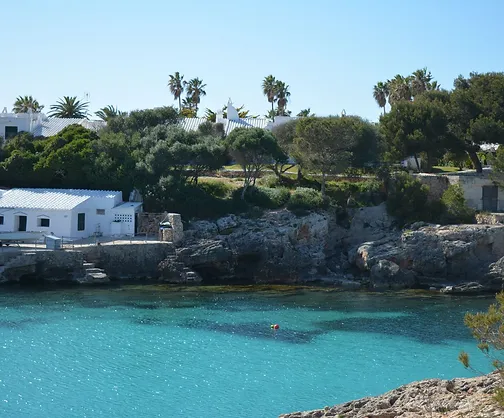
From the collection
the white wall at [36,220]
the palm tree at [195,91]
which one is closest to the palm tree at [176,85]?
the palm tree at [195,91]

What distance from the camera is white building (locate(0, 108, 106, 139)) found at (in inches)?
2694

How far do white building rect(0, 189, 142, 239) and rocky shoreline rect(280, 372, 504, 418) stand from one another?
103 ft

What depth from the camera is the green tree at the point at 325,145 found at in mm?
55531

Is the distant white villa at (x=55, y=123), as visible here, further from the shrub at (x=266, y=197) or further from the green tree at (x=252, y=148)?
the shrub at (x=266, y=197)

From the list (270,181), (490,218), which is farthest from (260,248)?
(490,218)

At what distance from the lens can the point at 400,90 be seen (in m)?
78.9

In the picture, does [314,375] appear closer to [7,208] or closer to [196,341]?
[196,341]

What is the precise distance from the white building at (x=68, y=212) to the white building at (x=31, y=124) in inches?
663

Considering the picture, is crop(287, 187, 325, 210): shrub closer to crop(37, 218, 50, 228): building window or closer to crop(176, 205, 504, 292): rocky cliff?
crop(176, 205, 504, 292): rocky cliff

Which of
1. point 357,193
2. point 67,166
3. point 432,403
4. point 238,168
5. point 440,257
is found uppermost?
point 238,168

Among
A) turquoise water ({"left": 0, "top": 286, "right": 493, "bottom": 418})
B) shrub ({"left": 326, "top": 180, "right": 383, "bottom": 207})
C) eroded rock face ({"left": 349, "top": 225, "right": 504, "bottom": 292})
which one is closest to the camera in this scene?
turquoise water ({"left": 0, "top": 286, "right": 493, "bottom": 418})

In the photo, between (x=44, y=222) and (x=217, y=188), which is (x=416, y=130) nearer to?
(x=217, y=188)

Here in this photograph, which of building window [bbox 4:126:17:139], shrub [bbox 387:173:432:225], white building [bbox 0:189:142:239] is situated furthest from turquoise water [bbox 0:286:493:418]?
building window [bbox 4:126:17:139]

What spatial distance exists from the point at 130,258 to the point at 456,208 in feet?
73.8
